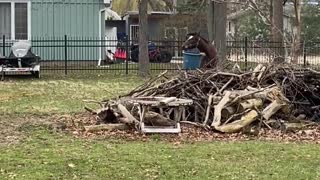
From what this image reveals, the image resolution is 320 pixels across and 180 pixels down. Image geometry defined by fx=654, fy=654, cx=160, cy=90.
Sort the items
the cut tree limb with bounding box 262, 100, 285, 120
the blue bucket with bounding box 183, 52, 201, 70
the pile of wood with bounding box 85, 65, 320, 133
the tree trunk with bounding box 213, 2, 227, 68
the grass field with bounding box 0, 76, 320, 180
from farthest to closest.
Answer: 1. the tree trunk with bounding box 213, 2, 227, 68
2. the blue bucket with bounding box 183, 52, 201, 70
3. the cut tree limb with bounding box 262, 100, 285, 120
4. the pile of wood with bounding box 85, 65, 320, 133
5. the grass field with bounding box 0, 76, 320, 180

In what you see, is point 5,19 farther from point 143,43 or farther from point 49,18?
point 143,43

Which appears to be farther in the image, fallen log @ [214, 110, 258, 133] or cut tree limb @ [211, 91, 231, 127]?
cut tree limb @ [211, 91, 231, 127]

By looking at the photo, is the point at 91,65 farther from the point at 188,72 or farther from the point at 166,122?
the point at 166,122

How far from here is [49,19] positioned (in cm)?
2759

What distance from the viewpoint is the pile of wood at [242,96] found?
36.4ft

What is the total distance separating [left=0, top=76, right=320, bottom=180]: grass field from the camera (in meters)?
7.53

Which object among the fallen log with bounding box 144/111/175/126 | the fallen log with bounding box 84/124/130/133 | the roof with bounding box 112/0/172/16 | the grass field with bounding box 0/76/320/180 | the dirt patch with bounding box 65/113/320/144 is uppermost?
the roof with bounding box 112/0/172/16


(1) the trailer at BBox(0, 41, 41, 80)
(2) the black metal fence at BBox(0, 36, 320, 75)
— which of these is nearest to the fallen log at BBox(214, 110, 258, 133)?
(1) the trailer at BBox(0, 41, 41, 80)

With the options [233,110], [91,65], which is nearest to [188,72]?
[233,110]

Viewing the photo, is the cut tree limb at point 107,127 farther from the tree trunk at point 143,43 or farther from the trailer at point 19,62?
the tree trunk at point 143,43

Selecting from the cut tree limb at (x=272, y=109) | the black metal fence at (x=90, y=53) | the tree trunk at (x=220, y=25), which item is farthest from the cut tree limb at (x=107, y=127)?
the tree trunk at (x=220, y=25)

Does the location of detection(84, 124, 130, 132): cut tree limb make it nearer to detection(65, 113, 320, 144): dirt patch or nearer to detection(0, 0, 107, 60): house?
detection(65, 113, 320, 144): dirt patch

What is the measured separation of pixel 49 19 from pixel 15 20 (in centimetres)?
140

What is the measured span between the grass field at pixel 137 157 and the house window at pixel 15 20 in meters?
15.6
